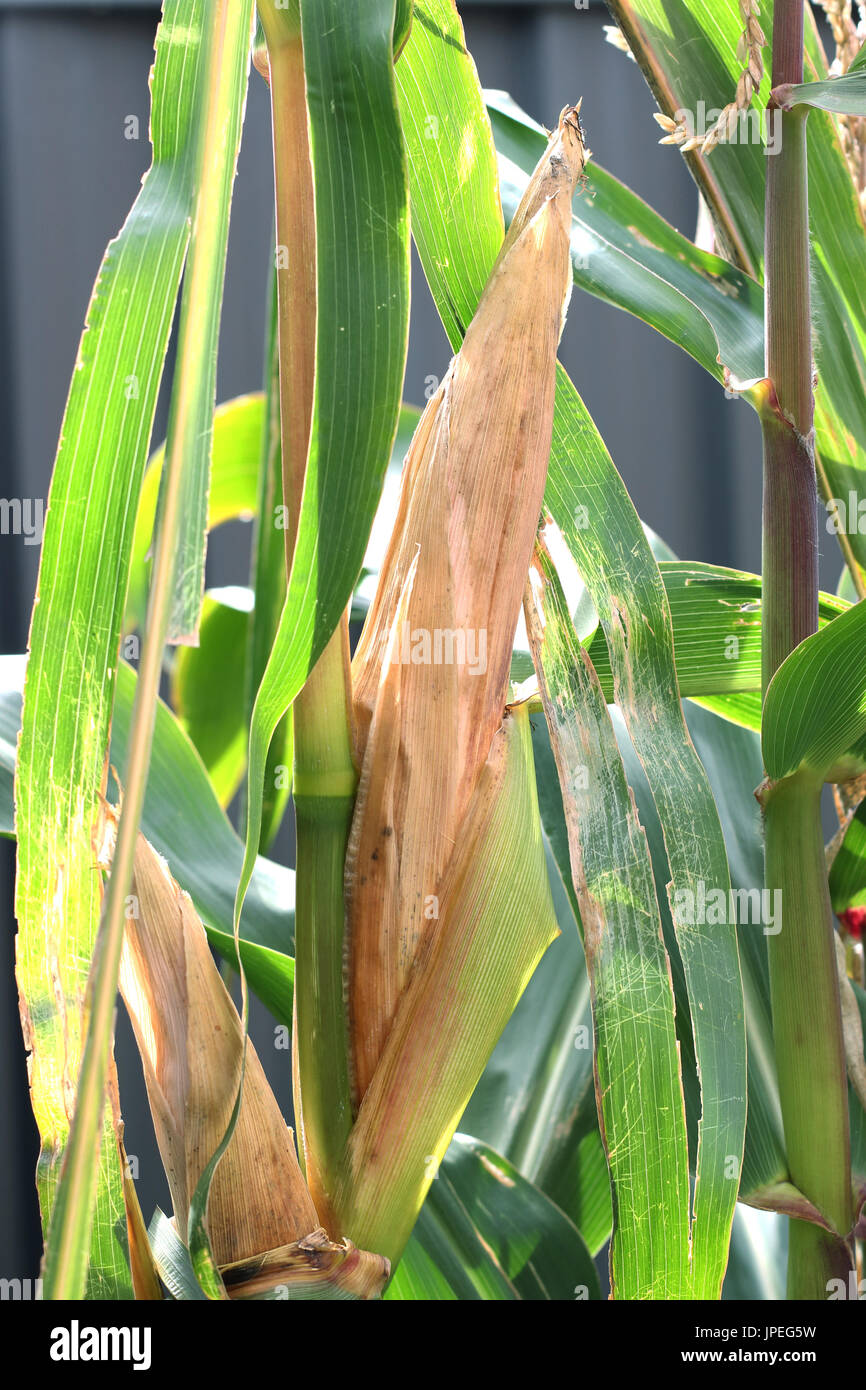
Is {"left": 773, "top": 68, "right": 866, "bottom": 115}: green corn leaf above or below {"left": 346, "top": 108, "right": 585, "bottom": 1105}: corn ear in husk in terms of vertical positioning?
above

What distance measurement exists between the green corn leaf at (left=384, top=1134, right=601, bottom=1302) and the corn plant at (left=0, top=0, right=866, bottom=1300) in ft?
0.35

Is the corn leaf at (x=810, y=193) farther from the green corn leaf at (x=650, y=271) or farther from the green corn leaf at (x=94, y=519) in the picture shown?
the green corn leaf at (x=94, y=519)

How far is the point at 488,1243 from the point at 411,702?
0.86 feet

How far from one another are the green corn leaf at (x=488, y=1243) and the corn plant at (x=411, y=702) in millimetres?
107

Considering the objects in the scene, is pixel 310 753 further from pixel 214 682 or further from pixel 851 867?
pixel 214 682

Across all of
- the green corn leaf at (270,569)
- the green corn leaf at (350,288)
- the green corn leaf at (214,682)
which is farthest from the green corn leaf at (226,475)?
the green corn leaf at (350,288)

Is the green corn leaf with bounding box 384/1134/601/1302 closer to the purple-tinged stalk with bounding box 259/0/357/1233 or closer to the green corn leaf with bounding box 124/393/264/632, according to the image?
the purple-tinged stalk with bounding box 259/0/357/1233

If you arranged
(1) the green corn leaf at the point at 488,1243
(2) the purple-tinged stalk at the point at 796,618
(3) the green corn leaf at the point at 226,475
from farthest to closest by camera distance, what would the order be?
(3) the green corn leaf at the point at 226,475 → (1) the green corn leaf at the point at 488,1243 → (2) the purple-tinged stalk at the point at 796,618

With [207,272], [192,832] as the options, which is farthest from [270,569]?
[207,272]

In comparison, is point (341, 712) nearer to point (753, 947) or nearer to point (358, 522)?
point (358, 522)

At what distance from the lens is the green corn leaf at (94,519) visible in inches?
7.2

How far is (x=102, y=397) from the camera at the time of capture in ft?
0.60

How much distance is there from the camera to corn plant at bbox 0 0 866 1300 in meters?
0.18

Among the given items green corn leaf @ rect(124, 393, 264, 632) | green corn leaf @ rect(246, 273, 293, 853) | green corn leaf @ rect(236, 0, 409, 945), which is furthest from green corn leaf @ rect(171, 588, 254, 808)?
green corn leaf @ rect(236, 0, 409, 945)
